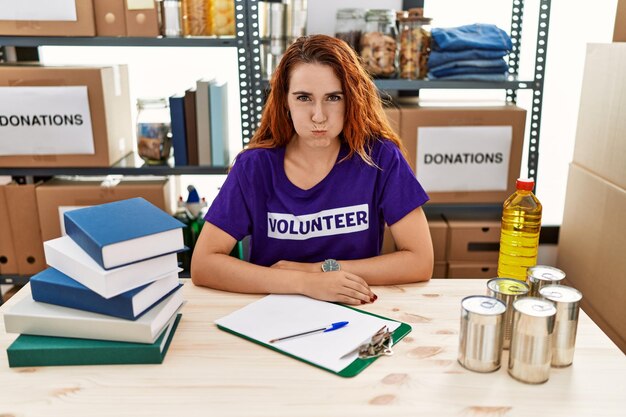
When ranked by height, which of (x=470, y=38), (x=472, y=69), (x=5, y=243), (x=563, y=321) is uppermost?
(x=470, y=38)

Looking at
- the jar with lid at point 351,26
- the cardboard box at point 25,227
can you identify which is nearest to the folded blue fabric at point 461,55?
the jar with lid at point 351,26

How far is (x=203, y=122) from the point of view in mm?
2023

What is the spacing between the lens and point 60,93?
75.9 inches

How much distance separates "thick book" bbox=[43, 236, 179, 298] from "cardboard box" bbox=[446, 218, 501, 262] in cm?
138

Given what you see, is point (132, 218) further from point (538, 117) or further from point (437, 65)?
point (538, 117)

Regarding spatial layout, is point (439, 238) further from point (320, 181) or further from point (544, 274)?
point (544, 274)

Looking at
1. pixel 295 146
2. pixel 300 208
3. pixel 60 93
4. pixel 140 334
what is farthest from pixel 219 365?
pixel 60 93

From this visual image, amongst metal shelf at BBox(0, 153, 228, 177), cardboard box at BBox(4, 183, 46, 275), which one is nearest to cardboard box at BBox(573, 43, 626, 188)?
metal shelf at BBox(0, 153, 228, 177)

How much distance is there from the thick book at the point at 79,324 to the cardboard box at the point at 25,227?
1246 millimetres

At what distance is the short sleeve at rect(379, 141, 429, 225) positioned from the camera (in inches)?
53.7

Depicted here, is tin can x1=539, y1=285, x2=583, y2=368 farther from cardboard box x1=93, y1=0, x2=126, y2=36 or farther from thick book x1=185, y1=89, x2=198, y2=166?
cardboard box x1=93, y1=0, x2=126, y2=36

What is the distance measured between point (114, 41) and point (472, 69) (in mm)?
1246

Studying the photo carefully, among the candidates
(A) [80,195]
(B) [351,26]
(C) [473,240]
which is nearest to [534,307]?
(C) [473,240]

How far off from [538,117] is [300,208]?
3.78 feet
